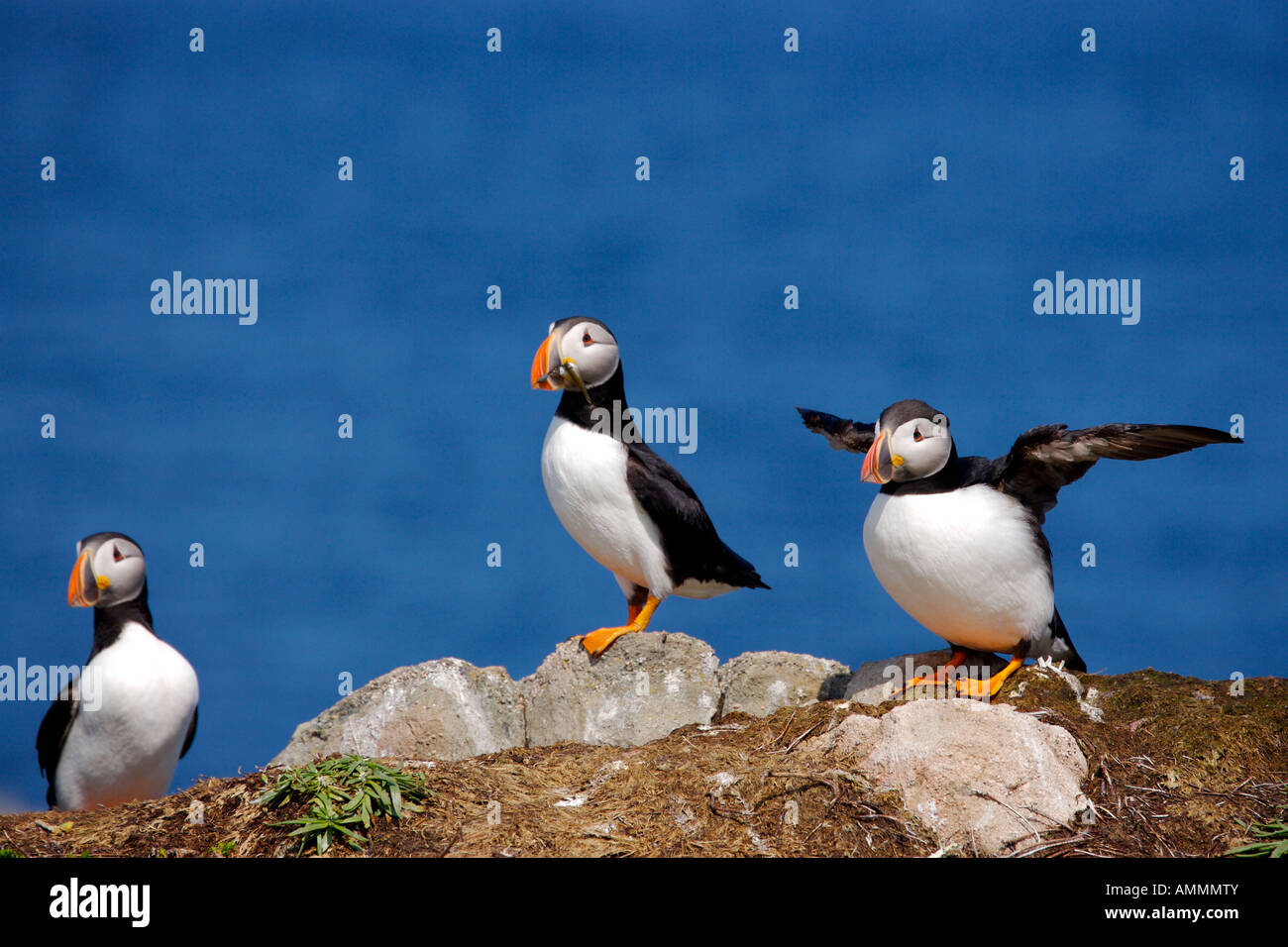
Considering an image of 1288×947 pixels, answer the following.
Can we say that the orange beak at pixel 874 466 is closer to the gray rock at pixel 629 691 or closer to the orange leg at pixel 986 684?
the orange leg at pixel 986 684

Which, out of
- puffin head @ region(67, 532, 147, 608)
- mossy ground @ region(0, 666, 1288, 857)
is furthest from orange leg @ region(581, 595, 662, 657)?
puffin head @ region(67, 532, 147, 608)

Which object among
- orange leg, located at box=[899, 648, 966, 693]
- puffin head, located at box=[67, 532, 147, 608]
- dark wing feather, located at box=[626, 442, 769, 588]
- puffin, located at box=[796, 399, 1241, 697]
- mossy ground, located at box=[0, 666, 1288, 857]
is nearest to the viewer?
mossy ground, located at box=[0, 666, 1288, 857]

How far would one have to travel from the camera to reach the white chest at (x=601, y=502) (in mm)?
9883

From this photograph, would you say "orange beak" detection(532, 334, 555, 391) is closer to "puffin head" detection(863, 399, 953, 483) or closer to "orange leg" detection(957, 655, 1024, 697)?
"puffin head" detection(863, 399, 953, 483)

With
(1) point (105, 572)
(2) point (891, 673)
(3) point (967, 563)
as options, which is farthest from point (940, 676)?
(1) point (105, 572)

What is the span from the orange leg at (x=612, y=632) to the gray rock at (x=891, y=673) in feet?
5.42

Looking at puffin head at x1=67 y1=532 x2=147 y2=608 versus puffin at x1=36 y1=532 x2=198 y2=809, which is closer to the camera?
puffin at x1=36 y1=532 x2=198 y2=809

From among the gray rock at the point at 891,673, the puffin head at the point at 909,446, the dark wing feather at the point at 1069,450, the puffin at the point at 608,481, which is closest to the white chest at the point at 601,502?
the puffin at the point at 608,481

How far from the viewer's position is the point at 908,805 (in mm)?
6574

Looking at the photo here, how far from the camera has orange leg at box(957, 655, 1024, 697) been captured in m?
8.39

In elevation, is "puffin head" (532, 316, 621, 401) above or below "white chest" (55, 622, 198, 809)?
above

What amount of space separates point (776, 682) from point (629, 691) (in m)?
1.15

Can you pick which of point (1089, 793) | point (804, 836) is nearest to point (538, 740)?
point (804, 836)
